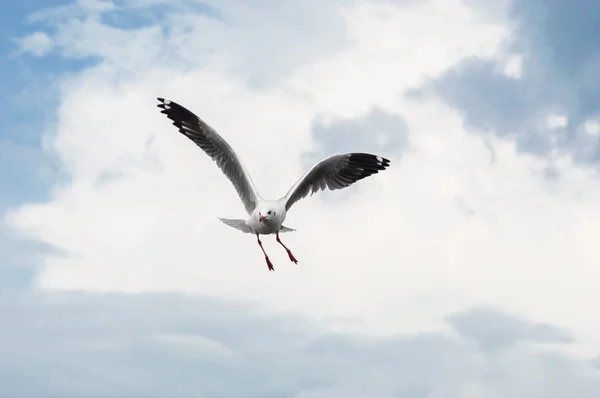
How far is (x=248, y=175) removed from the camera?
19469 millimetres

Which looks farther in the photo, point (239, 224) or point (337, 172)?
point (337, 172)

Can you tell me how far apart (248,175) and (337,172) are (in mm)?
2666

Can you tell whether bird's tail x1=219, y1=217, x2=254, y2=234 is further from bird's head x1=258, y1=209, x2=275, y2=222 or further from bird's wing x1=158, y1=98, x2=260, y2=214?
bird's head x1=258, y1=209, x2=275, y2=222

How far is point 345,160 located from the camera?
20.3 metres

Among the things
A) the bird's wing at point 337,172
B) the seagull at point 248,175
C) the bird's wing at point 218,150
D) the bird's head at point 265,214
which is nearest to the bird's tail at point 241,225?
the seagull at point 248,175

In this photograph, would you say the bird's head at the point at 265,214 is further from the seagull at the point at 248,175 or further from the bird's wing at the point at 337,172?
the bird's wing at the point at 337,172

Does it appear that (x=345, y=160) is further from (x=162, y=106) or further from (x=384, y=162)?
(x=162, y=106)

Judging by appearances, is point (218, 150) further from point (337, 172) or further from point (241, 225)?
point (337, 172)

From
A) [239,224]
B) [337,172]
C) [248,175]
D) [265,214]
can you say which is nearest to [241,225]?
[239,224]

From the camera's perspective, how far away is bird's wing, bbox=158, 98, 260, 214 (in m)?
19.6

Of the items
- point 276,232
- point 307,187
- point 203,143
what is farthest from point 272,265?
point 203,143

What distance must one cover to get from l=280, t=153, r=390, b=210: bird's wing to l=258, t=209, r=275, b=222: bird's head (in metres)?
1.38

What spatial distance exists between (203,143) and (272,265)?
4067 millimetres

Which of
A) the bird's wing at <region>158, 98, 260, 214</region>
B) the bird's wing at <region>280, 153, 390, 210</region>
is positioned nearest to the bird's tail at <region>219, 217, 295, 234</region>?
the bird's wing at <region>158, 98, 260, 214</region>
